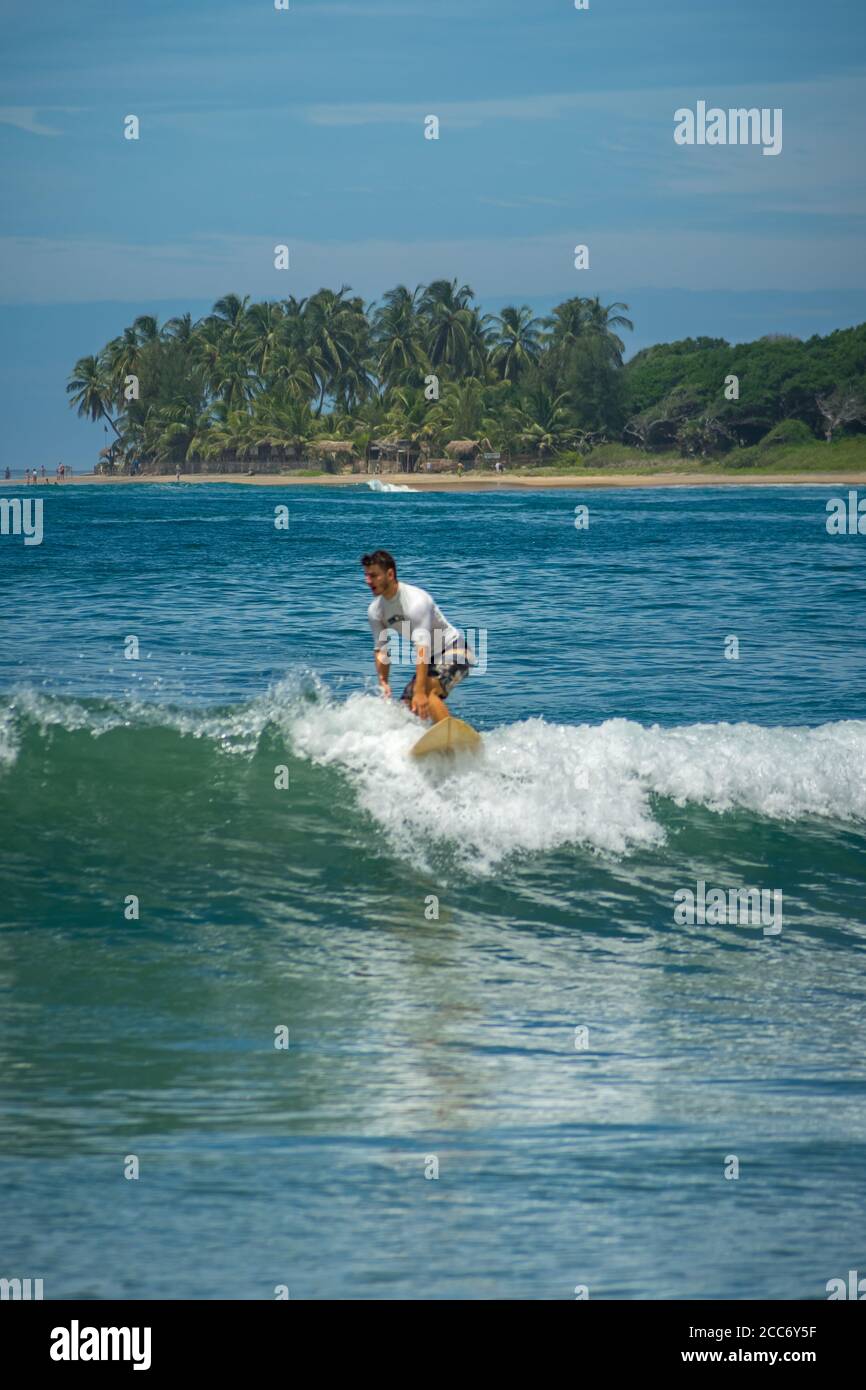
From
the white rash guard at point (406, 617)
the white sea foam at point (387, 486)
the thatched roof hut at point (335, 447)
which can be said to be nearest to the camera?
the white rash guard at point (406, 617)

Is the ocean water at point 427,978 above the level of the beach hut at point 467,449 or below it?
below

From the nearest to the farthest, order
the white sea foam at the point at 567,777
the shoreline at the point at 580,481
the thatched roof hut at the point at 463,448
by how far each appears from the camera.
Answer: the white sea foam at the point at 567,777, the shoreline at the point at 580,481, the thatched roof hut at the point at 463,448

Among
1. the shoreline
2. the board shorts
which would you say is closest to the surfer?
the board shorts

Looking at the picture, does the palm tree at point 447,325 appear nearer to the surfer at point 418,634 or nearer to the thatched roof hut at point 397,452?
the thatched roof hut at point 397,452

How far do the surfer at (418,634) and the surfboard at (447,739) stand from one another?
15cm

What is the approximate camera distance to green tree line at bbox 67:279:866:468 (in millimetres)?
119562

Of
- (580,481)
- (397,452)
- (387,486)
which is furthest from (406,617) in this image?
(397,452)

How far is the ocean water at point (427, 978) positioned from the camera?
4883 mm

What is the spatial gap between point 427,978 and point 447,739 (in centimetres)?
365

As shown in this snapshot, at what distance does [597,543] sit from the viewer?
150ft

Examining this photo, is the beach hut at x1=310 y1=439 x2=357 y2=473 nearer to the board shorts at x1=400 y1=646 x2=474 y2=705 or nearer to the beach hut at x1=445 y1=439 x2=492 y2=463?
the beach hut at x1=445 y1=439 x2=492 y2=463

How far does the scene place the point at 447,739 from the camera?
37.6 ft

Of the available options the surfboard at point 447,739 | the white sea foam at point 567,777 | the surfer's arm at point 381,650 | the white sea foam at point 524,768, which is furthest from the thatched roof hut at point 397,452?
the surfer's arm at point 381,650
